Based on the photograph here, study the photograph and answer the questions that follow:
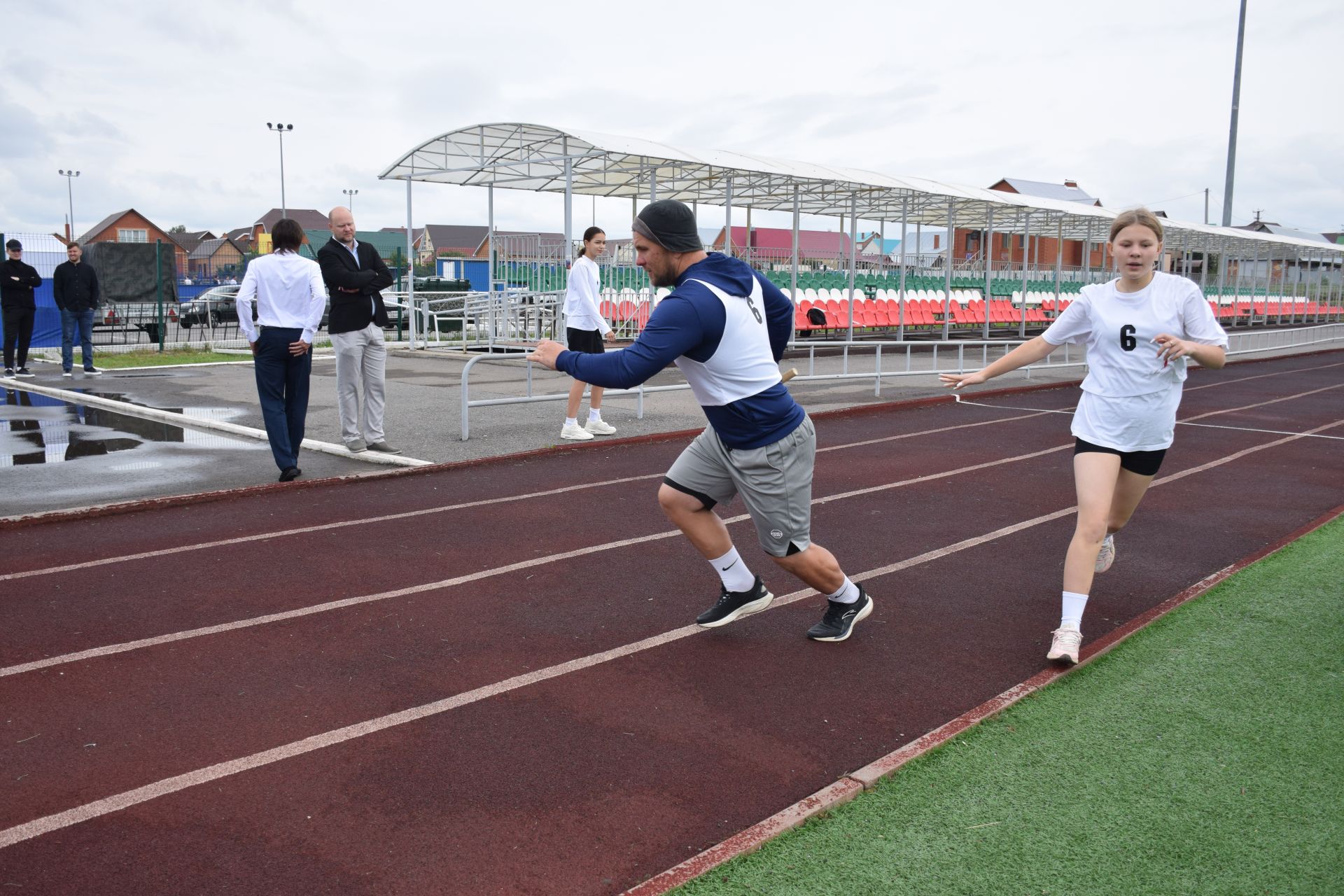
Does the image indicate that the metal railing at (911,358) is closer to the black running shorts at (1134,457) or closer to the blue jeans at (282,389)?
the blue jeans at (282,389)

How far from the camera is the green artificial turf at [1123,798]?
2939 millimetres

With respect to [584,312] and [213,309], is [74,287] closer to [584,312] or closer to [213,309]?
[584,312]

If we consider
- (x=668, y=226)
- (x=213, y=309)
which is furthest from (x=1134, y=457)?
(x=213, y=309)

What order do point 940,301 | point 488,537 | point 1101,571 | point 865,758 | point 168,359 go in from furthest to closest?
point 940,301 < point 168,359 < point 488,537 < point 1101,571 < point 865,758

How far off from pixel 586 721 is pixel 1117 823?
1.88m

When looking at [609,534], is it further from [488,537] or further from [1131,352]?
[1131,352]

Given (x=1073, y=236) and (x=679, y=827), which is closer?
(x=679, y=827)

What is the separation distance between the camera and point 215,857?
307 centimetres

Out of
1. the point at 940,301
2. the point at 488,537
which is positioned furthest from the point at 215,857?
the point at 940,301

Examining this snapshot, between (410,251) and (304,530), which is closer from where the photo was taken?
(304,530)

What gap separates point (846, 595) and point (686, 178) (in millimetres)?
17638

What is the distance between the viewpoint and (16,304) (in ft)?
53.9

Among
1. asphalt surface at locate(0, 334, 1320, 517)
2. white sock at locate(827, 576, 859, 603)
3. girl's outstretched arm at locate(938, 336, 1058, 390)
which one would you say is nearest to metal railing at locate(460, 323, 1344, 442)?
asphalt surface at locate(0, 334, 1320, 517)

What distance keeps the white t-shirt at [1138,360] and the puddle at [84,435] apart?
7.54 meters
